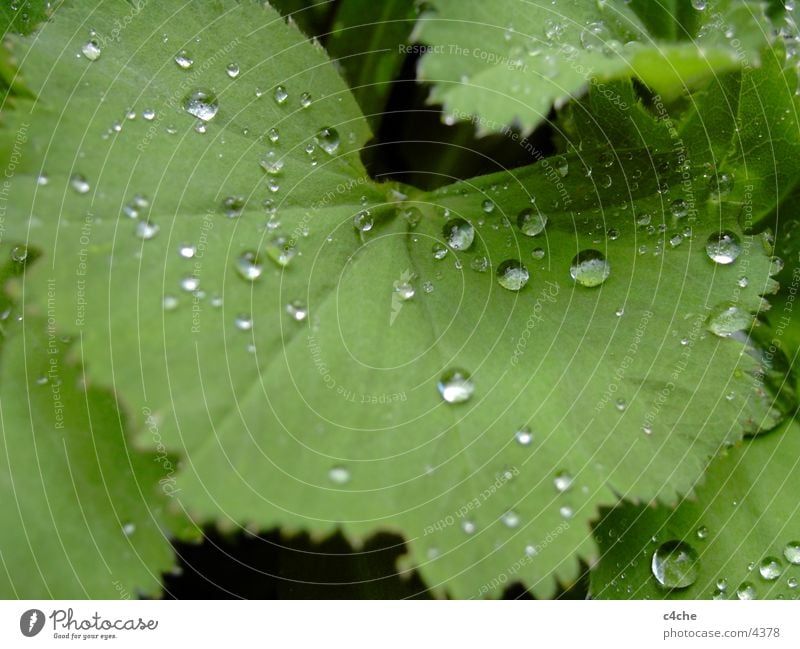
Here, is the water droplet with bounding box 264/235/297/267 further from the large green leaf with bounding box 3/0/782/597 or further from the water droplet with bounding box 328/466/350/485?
the water droplet with bounding box 328/466/350/485

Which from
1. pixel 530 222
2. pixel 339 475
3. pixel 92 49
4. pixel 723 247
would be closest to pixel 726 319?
pixel 723 247

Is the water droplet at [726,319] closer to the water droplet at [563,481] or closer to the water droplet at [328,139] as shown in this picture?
the water droplet at [563,481]

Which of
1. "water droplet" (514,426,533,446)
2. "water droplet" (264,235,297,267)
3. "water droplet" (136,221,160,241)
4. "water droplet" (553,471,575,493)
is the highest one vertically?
"water droplet" (136,221,160,241)

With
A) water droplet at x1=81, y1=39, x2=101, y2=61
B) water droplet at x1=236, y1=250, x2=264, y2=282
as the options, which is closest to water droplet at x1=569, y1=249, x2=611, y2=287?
water droplet at x1=236, y1=250, x2=264, y2=282

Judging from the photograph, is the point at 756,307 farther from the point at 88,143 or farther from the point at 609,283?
the point at 88,143

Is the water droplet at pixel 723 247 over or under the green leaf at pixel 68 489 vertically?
over

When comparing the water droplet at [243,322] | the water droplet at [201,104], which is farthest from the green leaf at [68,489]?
the water droplet at [201,104]

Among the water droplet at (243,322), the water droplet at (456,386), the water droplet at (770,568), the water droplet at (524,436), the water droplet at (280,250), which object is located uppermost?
the water droplet at (280,250)
